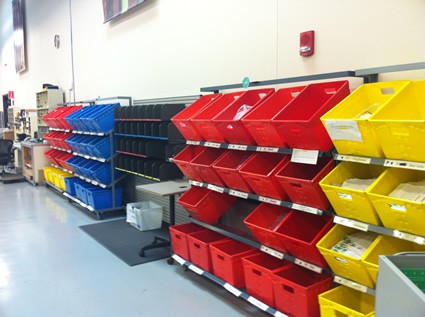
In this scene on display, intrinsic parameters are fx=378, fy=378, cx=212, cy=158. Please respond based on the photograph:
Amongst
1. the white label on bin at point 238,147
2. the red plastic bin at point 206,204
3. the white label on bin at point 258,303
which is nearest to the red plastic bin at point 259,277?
the white label on bin at point 258,303

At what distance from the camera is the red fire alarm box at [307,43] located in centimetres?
331

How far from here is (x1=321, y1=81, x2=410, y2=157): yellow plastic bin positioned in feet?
7.02

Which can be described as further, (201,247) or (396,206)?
(201,247)

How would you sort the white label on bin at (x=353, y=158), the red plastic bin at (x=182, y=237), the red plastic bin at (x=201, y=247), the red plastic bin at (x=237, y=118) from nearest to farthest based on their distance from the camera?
the white label on bin at (x=353, y=158)
the red plastic bin at (x=237, y=118)
the red plastic bin at (x=201, y=247)
the red plastic bin at (x=182, y=237)

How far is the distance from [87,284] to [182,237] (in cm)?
105

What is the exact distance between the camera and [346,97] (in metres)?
2.50

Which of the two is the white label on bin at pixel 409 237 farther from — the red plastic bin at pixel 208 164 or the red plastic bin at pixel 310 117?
the red plastic bin at pixel 208 164

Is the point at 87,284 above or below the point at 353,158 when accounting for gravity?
below

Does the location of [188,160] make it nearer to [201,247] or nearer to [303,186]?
[201,247]

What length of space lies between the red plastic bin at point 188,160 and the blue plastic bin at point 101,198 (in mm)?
2721

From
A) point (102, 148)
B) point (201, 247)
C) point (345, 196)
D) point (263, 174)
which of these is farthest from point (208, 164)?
point (102, 148)

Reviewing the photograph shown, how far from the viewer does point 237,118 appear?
330cm

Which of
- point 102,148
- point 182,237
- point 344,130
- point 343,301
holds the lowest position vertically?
point 343,301

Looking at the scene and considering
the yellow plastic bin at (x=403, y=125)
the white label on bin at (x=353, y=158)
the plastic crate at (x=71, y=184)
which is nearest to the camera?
the yellow plastic bin at (x=403, y=125)
